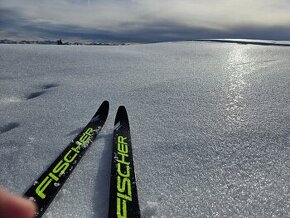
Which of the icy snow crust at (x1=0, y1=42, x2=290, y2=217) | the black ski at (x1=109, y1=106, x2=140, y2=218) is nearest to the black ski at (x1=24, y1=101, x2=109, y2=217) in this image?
the icy snow crust at (x1=0, y1=42, x2=290, y2=217)

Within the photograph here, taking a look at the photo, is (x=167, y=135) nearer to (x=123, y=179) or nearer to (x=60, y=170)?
(x=123, y=179)

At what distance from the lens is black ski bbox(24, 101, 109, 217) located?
2195mm

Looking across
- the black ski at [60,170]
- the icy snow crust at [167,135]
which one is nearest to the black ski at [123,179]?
the icy snow crust at [167,135]

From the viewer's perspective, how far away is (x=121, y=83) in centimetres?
535

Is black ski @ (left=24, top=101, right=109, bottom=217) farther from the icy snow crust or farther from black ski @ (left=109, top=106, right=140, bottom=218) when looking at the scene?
black ski @ (left=109, top=106, right=140, bottom=218)

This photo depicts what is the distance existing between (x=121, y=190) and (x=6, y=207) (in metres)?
1.79

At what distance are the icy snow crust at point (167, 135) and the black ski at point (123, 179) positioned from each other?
0.06 m

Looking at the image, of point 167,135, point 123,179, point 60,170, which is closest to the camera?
point 123,179

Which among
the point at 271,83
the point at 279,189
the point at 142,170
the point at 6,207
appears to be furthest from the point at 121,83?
the point at 6,207

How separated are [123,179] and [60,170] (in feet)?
1.94

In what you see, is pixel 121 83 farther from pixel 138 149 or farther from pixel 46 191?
pixel 46 191

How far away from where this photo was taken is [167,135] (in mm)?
3123

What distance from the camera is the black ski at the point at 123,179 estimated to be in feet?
6.75

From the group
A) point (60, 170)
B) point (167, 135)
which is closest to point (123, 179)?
point (60, 170)
